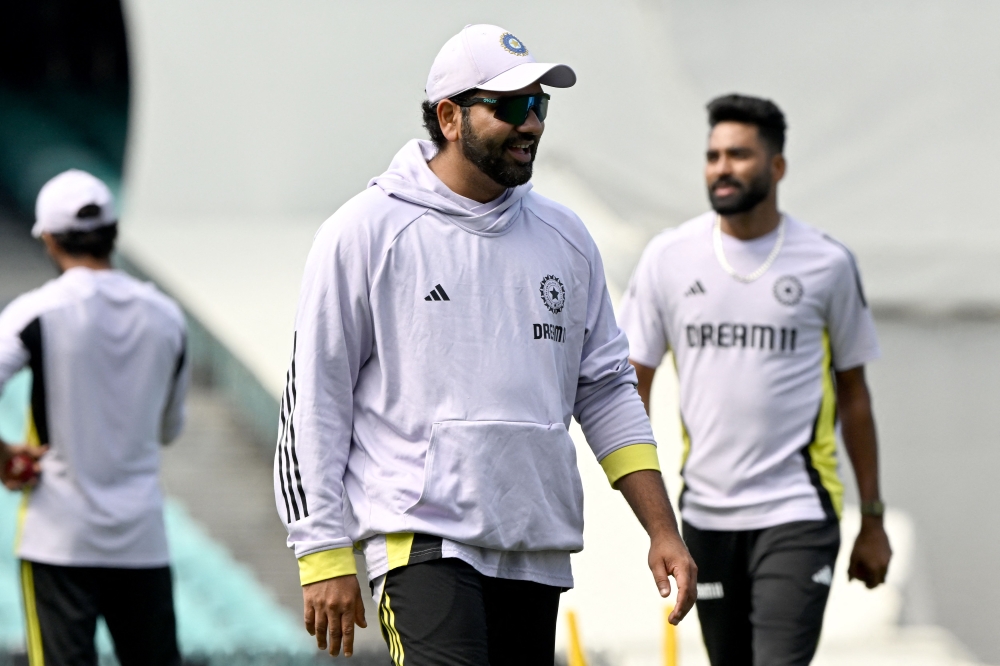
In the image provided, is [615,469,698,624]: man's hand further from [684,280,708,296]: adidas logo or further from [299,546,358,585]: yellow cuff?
[684,280,708,296]: adidas logo

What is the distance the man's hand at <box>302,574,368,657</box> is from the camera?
9.93ft

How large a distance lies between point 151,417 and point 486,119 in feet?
7.52

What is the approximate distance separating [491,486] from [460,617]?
27 centimetres

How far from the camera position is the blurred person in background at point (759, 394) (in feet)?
15.6

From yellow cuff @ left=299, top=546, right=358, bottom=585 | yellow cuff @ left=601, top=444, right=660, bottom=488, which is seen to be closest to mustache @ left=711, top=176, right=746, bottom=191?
yellow cuff @ left=601, top=444, right=660, bottom=488

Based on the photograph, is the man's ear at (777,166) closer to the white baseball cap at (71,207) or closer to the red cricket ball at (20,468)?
the white baseball cap at (71,207)

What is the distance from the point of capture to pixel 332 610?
3.03 metres

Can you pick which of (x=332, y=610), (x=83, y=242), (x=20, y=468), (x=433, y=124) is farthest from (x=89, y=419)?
(x=332, y=610)

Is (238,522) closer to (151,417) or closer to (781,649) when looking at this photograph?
(151,417)

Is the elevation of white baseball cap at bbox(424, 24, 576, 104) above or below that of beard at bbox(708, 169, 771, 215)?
above

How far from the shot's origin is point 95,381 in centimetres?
498

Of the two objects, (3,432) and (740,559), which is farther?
(3,432)

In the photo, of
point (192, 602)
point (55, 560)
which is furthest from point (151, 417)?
point (192, 602)

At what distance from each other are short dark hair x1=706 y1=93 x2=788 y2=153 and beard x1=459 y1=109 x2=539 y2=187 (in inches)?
79.9
